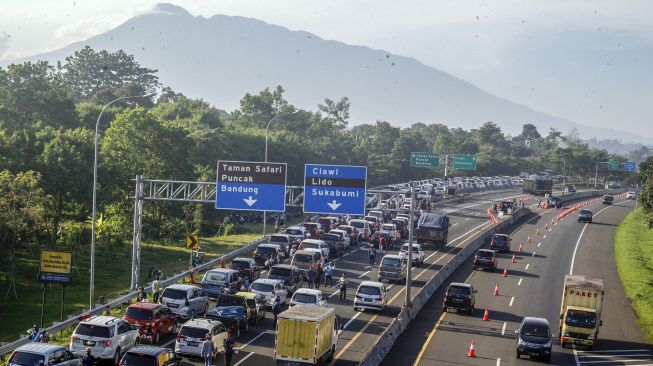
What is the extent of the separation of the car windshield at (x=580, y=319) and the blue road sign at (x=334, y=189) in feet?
46.3

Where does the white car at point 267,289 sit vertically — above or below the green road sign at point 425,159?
below

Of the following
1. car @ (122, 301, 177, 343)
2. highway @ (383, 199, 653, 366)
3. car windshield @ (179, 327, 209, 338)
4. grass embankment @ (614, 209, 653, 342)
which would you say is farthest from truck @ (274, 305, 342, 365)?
grass embankment @ (614, 209, 653, 342)

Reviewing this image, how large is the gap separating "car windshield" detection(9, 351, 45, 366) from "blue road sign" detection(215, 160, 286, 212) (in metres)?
21.5

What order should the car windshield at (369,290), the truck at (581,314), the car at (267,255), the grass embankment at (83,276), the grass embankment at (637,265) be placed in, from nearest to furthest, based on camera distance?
the truck at (581,314) < the car windshield at (369,290) < the grass embankment at (83,276) < the grass embankment at (637,265) < the car at (267,255)

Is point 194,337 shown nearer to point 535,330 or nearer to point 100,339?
point 100,339

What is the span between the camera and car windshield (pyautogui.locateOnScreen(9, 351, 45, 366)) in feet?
74.9

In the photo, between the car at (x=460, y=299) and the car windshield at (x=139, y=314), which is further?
the car at (x=460, y=299)

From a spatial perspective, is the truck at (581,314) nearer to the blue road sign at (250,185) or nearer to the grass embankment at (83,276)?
the blue road sign at (250,185)

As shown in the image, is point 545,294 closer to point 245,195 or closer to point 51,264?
point 245,195

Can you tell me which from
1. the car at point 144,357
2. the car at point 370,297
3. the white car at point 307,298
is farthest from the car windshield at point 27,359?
the car at point 370,297

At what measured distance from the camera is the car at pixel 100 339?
2661cm

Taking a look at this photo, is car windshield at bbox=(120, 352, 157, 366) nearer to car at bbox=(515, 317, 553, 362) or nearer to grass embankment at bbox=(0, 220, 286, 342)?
grass embankment at bbox=(0, 220, 286, 342)

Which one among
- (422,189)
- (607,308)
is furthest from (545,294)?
(422,189)

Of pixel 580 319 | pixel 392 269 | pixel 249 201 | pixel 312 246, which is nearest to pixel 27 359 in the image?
pixel 249 201
